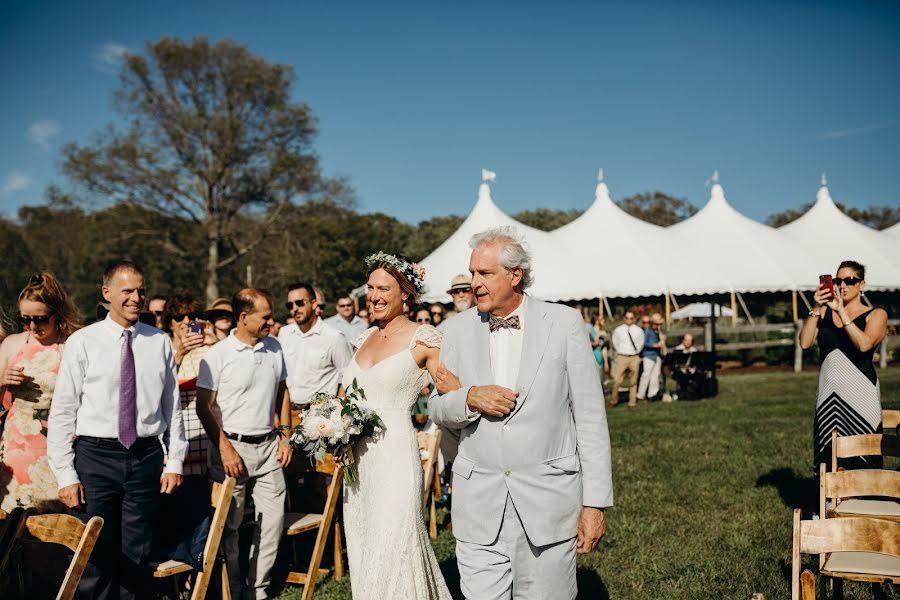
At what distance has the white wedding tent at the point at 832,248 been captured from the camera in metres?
25.0

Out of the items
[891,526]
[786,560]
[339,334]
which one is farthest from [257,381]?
[786,560]

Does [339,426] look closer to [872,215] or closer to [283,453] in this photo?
[283,453]

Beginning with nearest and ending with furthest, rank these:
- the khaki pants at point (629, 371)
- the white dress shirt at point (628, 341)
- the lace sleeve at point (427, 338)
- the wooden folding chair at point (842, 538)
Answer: the wooden folding chair at point (842, 538)
the lace sleeve at point (427, 338)
the white dress shirt at point (628, 341)
the khaki pants at point (629, 371)

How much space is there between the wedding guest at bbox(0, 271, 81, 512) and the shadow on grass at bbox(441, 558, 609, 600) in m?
2.75

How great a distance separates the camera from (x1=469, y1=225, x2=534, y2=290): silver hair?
330 cm

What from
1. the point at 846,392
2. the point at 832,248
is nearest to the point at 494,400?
the point at 846,392

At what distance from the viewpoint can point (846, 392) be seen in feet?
18.8

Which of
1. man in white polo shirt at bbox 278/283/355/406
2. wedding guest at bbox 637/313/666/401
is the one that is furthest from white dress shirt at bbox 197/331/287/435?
wedding guest at bbox 637/313/666/401

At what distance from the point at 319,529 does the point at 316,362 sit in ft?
6.39

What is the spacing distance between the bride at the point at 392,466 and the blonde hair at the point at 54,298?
6.69 ft

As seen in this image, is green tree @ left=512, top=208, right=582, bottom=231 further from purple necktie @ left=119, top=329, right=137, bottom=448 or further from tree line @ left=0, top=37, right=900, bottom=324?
purple necktie @ left=119, top=329, right=137, bottom=448

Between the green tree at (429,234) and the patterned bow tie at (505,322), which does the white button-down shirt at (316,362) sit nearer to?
the patterned bow tie at (505,322)

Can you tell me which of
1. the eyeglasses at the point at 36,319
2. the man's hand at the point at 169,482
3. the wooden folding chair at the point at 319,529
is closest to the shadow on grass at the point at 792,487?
the wooden folding chair at the point at 319,529

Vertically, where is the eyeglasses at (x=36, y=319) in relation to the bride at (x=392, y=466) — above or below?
above
